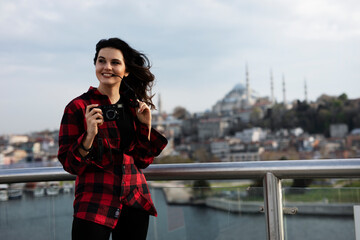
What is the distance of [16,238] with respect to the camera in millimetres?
1821

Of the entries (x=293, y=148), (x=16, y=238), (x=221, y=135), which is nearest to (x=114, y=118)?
(x=16, y=238)

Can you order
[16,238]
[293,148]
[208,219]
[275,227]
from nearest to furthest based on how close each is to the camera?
1. [275,227]
2. [208,219]
3. [16,238]
4. [293,148]

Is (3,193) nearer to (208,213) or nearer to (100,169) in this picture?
(100,169)

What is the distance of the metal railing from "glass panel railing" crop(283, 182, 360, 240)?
0.04 metres

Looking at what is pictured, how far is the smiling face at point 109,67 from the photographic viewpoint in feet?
4.71

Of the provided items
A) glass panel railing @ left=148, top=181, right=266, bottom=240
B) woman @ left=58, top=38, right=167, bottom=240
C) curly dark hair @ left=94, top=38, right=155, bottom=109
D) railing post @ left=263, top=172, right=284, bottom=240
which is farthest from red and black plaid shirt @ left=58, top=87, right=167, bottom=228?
railing post @ left=263, top=172, right=284, bottom=240

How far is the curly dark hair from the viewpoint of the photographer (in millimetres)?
1484

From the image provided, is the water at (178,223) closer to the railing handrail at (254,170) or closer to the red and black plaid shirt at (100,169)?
the railing handrail at (254,170)

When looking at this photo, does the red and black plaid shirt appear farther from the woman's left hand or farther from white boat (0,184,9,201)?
white boat (0,184,9,201)

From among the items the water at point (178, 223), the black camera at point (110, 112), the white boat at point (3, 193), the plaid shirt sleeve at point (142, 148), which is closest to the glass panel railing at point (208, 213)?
the water at point (178, 223)

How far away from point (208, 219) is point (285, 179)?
31cm

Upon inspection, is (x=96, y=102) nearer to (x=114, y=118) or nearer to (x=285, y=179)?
(x=114, y=118)

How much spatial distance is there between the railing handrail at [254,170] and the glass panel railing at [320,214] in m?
0.06

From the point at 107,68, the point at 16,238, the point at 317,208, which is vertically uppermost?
the point at 107,68
